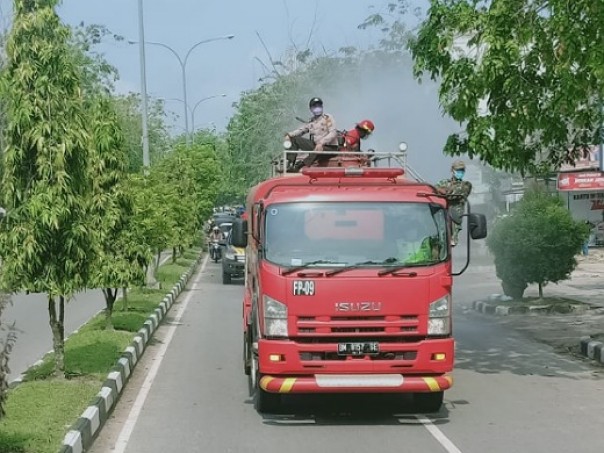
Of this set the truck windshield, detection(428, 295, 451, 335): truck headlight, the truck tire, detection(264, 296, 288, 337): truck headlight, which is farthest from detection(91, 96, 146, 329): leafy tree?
detection(428, 295, 451, 335): truck headlight

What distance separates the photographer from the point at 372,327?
841 centimetres

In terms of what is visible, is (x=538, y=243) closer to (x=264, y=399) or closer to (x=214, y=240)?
(x=264, y=399)

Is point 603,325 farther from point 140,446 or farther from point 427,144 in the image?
point 427,144

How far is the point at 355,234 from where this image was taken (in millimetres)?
8742

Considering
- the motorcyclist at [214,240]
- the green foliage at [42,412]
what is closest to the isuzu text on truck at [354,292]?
the green foliage at [42,412]

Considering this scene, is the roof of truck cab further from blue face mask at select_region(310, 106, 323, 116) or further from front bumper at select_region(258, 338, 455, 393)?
blue face mask at select_region(310, 106, 323, 116)

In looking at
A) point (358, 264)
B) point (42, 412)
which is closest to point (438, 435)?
point (358, 264)

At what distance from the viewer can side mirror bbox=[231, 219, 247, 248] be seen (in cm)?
1038

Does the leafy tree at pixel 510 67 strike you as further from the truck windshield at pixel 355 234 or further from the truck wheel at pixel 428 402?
the truck wheel at pixel 428 402

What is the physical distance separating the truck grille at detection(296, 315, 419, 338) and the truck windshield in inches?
19.8

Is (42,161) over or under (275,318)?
over

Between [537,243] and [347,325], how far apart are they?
35.0 ft

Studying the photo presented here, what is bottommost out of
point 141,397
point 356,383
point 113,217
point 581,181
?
point 141,397

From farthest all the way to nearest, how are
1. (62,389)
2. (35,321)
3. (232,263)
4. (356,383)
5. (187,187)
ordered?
(187,187) < (232,263) < (35,321) < (62,389) < (356,383)
